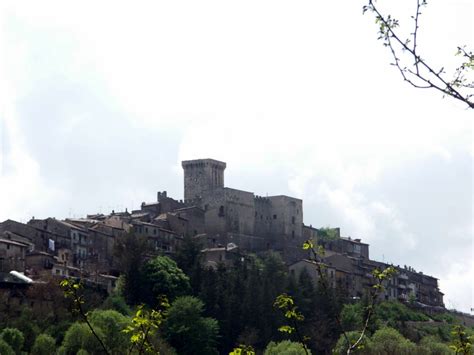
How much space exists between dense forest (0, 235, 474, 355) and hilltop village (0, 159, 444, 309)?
329 cm

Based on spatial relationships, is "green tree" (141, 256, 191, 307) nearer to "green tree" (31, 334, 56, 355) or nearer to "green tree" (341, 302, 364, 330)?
"green tree" (341, 302, 364, 330)

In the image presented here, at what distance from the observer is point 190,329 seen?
68.8 m

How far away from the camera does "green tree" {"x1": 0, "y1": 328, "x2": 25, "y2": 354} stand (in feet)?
191

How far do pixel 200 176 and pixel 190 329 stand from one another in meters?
39.4

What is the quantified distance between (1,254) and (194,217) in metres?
25.5

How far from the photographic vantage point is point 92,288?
239 feet

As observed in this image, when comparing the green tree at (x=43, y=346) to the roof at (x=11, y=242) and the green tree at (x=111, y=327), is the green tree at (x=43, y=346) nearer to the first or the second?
the green tree at (x=111, y=327)

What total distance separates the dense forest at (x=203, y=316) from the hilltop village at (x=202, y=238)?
329 cm

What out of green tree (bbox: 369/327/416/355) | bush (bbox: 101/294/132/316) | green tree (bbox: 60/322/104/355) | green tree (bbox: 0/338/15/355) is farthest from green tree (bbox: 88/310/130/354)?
green tree (bbox: 369/327/416/355)

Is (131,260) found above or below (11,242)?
below

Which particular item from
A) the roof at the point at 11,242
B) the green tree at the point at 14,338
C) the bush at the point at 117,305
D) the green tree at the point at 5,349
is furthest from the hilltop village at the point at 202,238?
the green tree at the point at 5,349

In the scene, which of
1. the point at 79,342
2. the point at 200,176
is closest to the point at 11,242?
the point at 79,342

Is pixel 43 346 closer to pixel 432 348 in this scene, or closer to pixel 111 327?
pixel 111 327

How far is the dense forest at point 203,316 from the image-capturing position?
60781 millimetres
